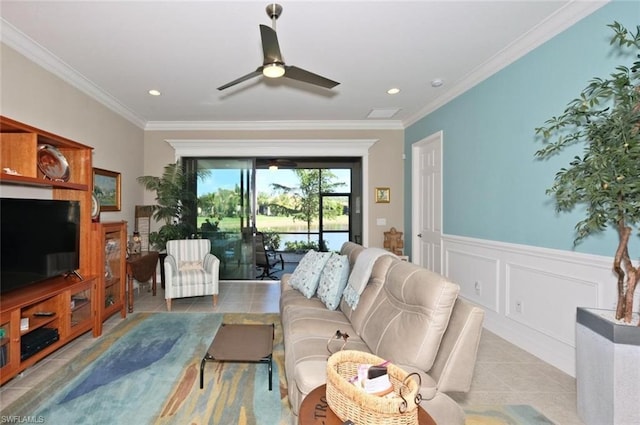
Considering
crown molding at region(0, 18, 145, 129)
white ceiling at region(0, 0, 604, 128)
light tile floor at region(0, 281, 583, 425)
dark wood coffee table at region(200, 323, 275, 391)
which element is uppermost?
white ceiling at region(0, 0, 604, 128)

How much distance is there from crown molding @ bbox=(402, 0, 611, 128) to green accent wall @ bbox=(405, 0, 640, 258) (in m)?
0.05

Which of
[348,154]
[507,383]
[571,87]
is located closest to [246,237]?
[348,154]

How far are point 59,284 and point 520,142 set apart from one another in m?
4.33

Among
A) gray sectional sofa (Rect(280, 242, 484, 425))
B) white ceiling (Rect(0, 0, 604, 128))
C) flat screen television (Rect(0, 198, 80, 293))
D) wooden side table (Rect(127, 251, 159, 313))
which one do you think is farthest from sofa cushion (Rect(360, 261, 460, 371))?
→ wooden side table (Rect(127, 251, 159, 313))

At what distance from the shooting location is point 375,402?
2.96ft

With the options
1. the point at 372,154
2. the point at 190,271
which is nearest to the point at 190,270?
the point at 190,271

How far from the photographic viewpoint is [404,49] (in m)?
2.78

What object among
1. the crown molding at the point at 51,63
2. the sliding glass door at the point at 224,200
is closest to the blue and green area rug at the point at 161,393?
the sliding glass door at the point at 224,200

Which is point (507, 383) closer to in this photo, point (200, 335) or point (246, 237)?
point (200, 335)

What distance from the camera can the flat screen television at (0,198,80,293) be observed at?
2.20m

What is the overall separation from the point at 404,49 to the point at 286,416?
122 inches

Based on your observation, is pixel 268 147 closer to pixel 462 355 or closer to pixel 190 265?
pixel 190 265

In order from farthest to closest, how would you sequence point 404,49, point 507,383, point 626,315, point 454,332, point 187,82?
1. point 187,82
2. point 404,49
3. point 507,383
4. point 626,315
5. point 454,332

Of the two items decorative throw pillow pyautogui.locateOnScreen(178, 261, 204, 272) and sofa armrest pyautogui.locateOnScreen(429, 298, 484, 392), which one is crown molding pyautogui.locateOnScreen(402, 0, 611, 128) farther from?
decorative throw pillow pyautogui.locateOnScreen(178, 261, 204, 272)
